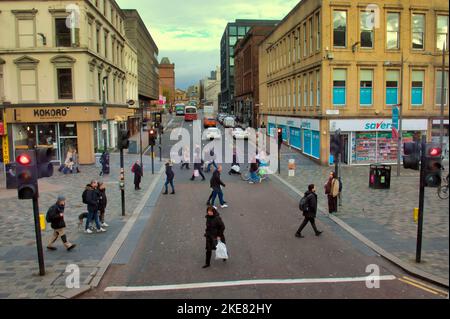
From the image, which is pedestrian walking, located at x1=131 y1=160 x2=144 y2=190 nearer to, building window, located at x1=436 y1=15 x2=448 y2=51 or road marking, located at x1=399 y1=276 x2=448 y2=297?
road marking, located at x1=399 y1=276 x2=448 y2=297

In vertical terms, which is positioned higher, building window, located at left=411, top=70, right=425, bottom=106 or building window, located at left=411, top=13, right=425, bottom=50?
building window, located at left=411, top=13, right=425, bottom=50

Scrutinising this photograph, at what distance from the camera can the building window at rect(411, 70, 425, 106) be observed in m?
30.9

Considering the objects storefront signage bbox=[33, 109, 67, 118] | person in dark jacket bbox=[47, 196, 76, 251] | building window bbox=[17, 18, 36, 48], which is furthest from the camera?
storefront signage bbox=[33, 109, 67, 118]

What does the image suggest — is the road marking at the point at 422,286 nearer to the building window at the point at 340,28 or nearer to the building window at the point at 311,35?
the building window at the point at 340,28

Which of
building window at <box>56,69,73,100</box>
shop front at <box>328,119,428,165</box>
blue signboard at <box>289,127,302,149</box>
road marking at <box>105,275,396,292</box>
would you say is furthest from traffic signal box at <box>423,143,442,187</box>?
blue signboard at <box>289,127,302,149</box>

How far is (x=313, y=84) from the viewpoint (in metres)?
32.8

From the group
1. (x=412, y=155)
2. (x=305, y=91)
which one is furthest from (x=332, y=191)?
(x=305, y=91)

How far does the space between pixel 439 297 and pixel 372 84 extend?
24.1 meters

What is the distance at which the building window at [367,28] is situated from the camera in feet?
99.0

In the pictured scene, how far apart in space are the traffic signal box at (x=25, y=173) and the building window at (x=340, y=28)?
80.8ft

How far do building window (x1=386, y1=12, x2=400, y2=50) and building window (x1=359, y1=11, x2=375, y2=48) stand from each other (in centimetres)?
106

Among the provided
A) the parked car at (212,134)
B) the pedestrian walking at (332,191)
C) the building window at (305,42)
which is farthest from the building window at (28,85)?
the pedestrian walking at (332,191)
